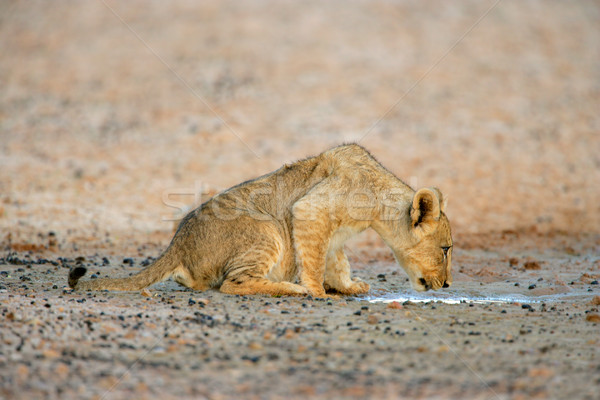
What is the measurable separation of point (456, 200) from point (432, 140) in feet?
14.6

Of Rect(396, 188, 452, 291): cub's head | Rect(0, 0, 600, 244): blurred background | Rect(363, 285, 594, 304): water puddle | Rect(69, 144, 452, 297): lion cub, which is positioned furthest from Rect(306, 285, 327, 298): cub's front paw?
Rect(0, 0, 600, 244): blurred background

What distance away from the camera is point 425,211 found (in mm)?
9000

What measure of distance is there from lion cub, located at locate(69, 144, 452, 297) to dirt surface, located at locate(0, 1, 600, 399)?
48cm

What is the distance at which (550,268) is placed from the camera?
11297 mm

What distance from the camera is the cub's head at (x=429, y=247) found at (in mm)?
9000

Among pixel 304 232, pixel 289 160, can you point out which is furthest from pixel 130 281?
pixel 289 160

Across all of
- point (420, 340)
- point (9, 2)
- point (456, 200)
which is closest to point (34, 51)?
point (9, 2)

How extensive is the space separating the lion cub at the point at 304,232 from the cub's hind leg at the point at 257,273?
1 centimetres

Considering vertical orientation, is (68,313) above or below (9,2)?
below

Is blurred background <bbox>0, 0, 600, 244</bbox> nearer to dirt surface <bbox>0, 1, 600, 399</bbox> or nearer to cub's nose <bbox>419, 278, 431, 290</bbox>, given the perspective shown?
dirt surface <bbox>0, 1, 600, 399</bbox>

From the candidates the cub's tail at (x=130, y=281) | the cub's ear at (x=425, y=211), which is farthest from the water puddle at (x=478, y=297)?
the cub's tail at (x=130, y=281)

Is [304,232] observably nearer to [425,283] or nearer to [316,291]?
[316,291]

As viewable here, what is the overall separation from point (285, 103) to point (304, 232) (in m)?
15.2

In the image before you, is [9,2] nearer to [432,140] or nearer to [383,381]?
[432,140]
